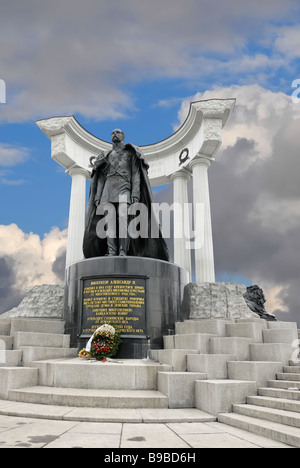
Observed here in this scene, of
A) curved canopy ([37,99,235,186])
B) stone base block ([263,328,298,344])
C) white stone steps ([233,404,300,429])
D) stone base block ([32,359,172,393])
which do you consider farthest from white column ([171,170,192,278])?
Result: white stone steps ([233,404,300,429])

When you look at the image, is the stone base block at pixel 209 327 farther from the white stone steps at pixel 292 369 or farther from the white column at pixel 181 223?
the white column at pixel 181 223

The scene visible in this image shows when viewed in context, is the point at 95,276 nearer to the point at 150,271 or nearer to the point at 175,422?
the point at 150,271

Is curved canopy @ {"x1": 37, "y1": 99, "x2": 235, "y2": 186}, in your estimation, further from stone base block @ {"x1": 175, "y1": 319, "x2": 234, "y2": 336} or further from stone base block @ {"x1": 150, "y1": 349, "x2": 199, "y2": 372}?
stone base block @ {"x1": 150, "y1": 349, "x2": 199, "y2": 372}

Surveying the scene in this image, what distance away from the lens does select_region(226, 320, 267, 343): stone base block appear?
9.30 m

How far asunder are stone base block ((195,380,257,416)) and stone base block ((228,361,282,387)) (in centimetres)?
50

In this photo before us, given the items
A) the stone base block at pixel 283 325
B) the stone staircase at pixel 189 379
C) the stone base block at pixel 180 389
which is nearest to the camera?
the stone staircase at pixel 189 379

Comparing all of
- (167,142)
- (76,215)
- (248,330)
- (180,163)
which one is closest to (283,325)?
(248,330)

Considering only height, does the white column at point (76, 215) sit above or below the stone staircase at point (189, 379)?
above

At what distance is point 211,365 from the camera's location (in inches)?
295

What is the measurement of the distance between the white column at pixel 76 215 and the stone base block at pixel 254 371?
18.4 meters

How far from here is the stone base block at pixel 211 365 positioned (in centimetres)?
745

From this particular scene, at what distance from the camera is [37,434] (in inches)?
182

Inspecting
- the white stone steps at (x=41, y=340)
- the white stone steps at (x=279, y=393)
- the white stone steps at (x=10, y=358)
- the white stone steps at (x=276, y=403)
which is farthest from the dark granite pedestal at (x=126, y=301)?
the white stone steps at (x=276, y=403)
